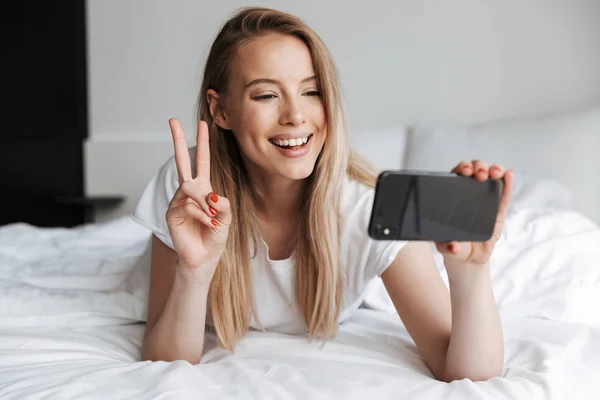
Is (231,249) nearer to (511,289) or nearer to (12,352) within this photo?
(12,352)

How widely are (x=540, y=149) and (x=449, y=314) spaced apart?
1.32 metres

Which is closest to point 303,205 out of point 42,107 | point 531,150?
point 531,150

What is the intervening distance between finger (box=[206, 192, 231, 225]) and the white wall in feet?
5.61

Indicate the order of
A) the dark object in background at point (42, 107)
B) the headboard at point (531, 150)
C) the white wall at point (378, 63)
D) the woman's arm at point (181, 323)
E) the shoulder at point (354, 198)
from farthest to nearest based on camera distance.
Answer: the dark object in background at point (42, 107) → the white wall at point (378, 63) → the headboard at point (531, 150) → the shoulder at point (354, 198) → the woman's arm at point (181, 323)

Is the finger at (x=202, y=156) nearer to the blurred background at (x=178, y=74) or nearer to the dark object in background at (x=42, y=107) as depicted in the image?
the blurred background at (x=178, y=74)

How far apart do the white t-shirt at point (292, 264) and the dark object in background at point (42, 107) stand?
2197 mm

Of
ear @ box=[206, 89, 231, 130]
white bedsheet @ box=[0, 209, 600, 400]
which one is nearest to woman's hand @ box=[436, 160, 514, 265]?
white bedsheet @ box=[0, 209, 600, 400]

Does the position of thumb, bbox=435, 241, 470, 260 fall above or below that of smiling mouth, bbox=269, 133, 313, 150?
below

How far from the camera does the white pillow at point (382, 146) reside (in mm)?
2781

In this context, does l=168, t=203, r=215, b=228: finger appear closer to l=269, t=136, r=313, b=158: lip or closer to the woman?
the woman

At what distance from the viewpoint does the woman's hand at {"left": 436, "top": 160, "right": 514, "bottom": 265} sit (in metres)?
1.07

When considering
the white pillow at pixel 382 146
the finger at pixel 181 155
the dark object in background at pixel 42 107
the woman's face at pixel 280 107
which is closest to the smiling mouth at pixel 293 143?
the woman's face at pixel 280 107

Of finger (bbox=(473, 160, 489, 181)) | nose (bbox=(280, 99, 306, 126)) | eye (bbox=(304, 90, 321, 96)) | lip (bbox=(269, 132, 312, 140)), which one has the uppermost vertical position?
eye (bbox=(304, 90, 321, 96))

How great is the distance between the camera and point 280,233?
1587mm
